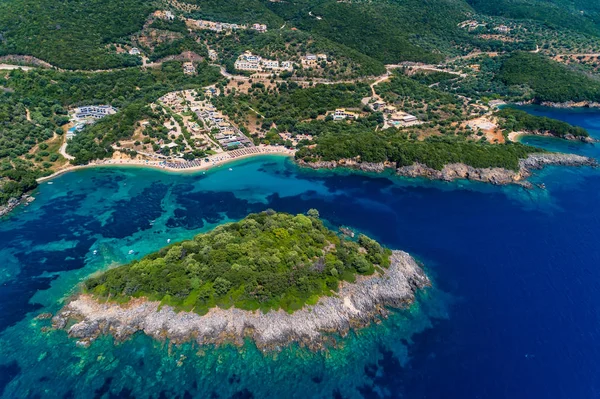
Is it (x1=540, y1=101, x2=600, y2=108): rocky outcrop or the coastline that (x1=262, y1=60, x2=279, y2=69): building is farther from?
(x1=540, y1=101, x2=600, y2=108): rocky outcrop

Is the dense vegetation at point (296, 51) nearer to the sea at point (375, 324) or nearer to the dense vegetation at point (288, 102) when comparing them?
the dense vegetation at point (288, 102)

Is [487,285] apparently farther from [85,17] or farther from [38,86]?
[85,17]

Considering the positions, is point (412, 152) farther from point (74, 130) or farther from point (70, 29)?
point (70, 29)

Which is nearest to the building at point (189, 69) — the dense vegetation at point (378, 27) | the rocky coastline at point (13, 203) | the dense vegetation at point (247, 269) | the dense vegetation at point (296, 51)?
the dense vegetation at point (296, 51)

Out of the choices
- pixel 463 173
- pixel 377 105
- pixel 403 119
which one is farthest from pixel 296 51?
pixel 463 173

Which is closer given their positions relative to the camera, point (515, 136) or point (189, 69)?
point (515, 136)

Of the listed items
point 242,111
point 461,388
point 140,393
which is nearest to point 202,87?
point 242,111
